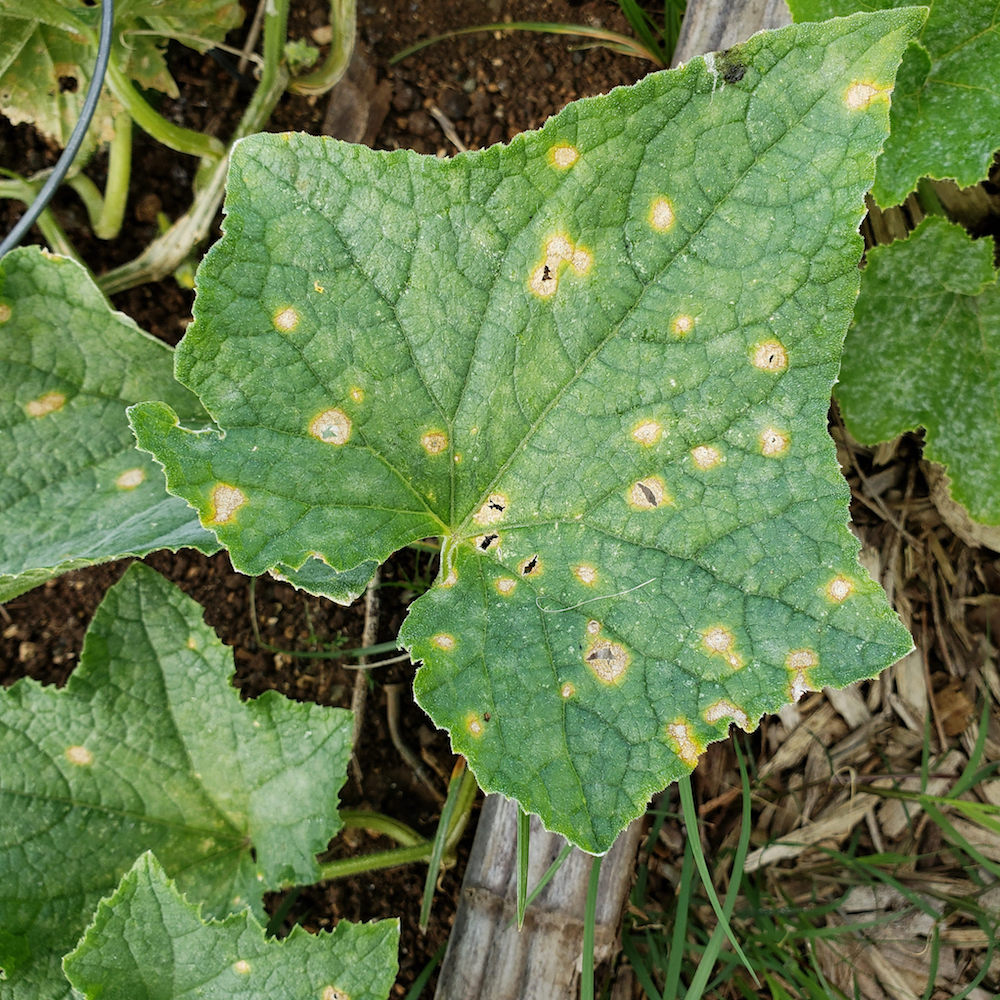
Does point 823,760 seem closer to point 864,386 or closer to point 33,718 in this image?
point 864,386

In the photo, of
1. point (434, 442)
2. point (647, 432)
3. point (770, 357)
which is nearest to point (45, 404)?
point (434, 442)

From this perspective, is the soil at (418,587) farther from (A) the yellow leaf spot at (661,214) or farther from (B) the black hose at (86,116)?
(A) the yellow leaf spot at (661,214)

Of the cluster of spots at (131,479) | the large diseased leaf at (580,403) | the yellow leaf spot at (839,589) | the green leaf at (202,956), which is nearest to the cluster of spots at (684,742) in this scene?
the large diseased leaf at (580,403)

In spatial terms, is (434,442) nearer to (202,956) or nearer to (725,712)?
(725,712)

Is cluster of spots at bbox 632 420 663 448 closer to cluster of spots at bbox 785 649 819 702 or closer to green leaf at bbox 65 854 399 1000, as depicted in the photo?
cluster of spots at bbox 785 649 819 702

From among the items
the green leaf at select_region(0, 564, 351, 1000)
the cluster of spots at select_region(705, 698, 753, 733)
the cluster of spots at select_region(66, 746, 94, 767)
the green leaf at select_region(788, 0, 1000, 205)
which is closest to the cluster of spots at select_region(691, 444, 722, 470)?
the cluster of spots at select_region(705, 698, 753, 733)
